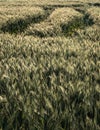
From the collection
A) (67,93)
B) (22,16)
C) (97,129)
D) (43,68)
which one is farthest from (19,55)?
(22,16)

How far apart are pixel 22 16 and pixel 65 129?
1416 cm

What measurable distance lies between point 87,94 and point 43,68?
1.23 metres

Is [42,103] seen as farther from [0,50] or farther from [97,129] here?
[0,50]

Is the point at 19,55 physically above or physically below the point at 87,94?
below

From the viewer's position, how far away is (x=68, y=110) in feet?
9.15

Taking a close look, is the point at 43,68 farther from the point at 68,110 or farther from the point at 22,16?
the point at 22,16

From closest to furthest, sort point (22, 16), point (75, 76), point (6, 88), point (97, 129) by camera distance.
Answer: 1. point (97, 129)
2. point (6, 88)
3. point (75, 76)
4. point (22, 16)

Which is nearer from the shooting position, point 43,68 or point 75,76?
point 75,76

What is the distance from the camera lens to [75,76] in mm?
3844

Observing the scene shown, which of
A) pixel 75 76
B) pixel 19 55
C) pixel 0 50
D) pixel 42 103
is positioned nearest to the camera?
pixel 42 103

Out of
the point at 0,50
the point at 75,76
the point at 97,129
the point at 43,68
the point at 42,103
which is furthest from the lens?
the point at 0,50

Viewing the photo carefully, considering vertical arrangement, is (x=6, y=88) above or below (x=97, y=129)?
below

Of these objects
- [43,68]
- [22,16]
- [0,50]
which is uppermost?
[43,68]

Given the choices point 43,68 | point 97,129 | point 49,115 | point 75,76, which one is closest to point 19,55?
point 43,68
